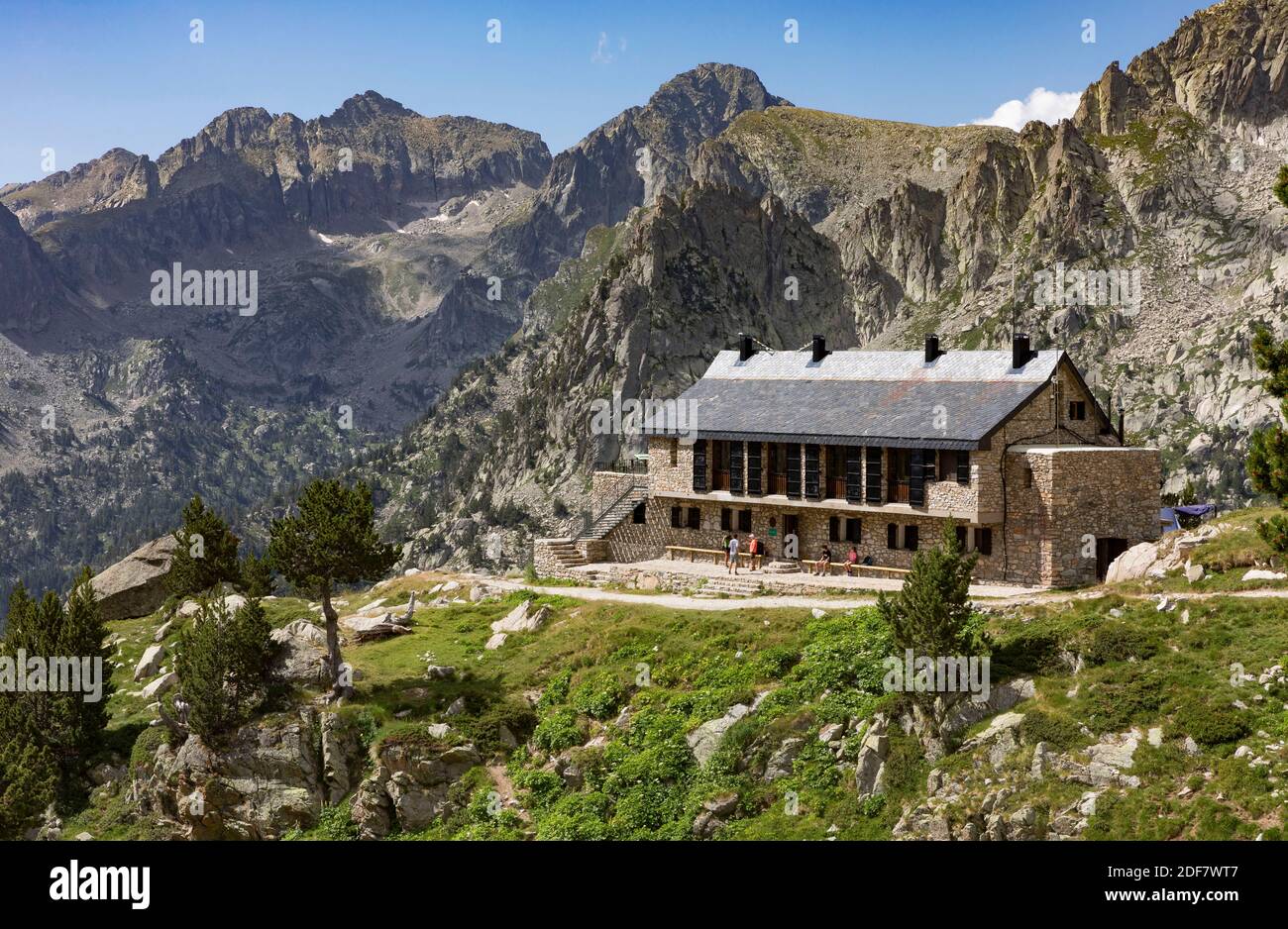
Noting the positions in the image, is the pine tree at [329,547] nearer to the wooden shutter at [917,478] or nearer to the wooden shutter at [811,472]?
the wooden shutter at [811,472]

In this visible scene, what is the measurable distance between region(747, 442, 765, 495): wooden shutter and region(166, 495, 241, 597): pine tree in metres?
26.8

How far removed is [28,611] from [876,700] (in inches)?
1497

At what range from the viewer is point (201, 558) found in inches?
2355

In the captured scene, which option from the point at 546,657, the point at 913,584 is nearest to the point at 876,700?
the point at 913,584

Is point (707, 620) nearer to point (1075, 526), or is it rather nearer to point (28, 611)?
point (1075, 526)

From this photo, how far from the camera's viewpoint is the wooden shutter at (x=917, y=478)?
53.5m

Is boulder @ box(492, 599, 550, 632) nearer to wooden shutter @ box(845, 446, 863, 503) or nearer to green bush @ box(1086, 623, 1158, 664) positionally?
wooden shutter @ box(845, 446, 863, 503)

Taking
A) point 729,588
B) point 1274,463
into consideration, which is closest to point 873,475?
point 729,588

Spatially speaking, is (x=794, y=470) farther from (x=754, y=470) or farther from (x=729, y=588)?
(x=729, y=588)

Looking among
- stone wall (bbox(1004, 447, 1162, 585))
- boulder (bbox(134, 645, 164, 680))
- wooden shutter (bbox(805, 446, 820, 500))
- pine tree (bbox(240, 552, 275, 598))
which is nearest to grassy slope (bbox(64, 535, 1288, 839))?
boulder (bbox(134, 645, 164, 680))

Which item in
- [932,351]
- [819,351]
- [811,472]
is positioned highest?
[819,351]

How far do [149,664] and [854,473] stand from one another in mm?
35851

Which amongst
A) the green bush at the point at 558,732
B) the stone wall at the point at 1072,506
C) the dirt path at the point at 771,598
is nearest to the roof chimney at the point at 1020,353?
the stone wall at the point at 1072,506

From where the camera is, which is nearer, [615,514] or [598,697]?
[598,697]
